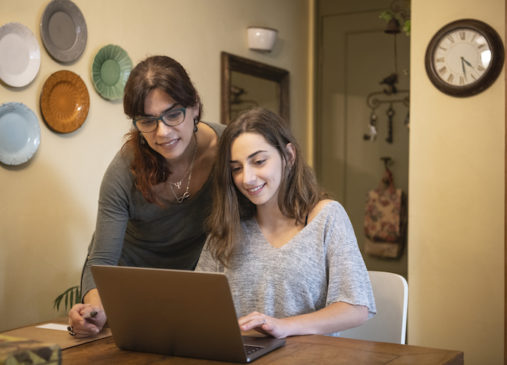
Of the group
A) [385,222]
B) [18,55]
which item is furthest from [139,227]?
[385,222]

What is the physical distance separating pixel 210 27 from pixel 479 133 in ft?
5.36

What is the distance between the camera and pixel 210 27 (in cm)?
383

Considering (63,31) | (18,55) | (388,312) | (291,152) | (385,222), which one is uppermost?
(63,31)

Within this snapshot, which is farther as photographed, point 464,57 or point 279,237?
point 464,57

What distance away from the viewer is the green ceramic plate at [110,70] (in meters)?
2.98

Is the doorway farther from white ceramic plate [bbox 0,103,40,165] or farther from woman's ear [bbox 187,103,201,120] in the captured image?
woman's ear [bbox 187,103,201,120]

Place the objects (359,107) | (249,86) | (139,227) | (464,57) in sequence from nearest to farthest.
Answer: (139,227)
(464,57)
(249,86)
(359,107)

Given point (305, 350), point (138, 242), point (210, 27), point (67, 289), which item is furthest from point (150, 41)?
point (305, 350)

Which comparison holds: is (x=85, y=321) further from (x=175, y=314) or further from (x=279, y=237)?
(x=279, y=237)

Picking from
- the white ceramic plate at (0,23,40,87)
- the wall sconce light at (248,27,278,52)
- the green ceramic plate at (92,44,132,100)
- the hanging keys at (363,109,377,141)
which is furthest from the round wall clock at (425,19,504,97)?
the white ceramic plate at (0,23,40,87)

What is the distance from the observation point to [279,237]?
5.67ft

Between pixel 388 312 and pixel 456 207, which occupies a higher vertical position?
pixel 456 207

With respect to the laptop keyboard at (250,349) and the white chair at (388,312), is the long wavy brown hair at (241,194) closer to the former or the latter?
the white chair at (388,312)

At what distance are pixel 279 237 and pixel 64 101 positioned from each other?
58.9 inches
